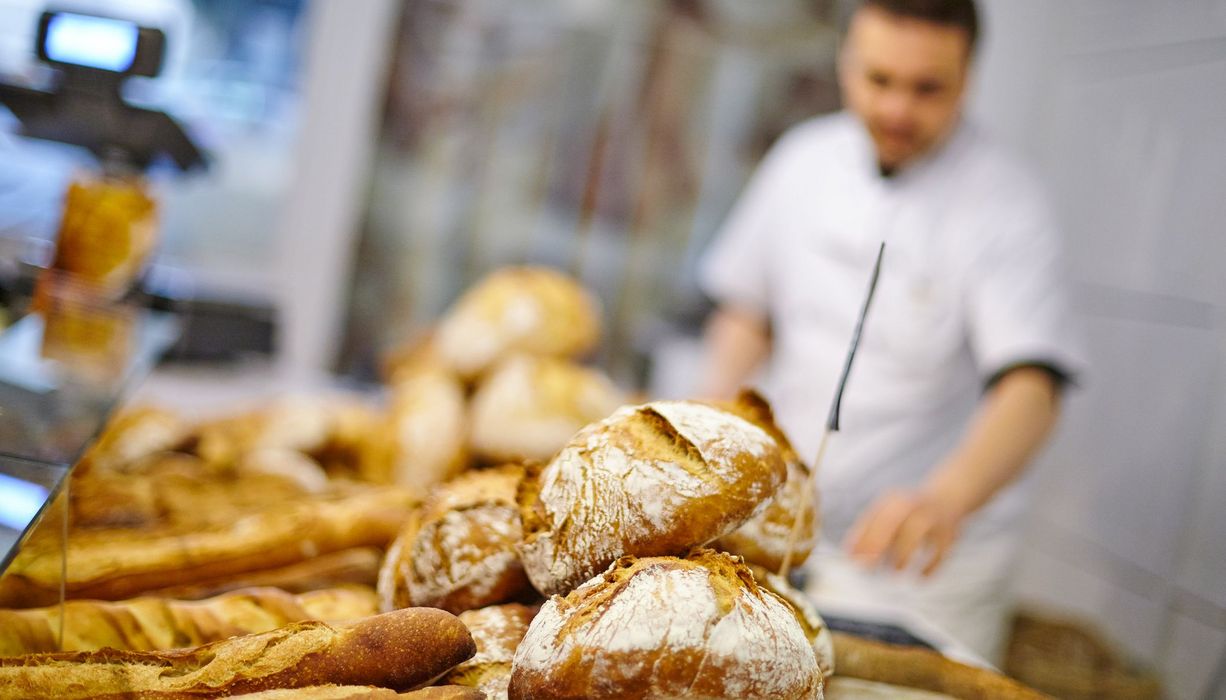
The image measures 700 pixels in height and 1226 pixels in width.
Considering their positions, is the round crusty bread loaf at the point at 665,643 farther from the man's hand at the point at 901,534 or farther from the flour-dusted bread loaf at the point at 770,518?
the man's hand at the point at 901,534

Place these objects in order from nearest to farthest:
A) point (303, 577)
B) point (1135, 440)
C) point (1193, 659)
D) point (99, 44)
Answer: point (303, 577) → point (99, 44) → point (1193, 659) → point (1135, 440)

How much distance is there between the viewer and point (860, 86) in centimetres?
220

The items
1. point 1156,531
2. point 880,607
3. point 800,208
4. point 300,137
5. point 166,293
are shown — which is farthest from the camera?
point 300,137

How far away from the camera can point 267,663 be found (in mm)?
722

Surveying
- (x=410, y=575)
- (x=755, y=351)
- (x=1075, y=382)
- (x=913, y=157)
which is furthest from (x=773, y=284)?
(x=410, y=575)

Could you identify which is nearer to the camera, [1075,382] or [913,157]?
[1075,382]

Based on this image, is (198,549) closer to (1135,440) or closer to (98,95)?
(98,95)

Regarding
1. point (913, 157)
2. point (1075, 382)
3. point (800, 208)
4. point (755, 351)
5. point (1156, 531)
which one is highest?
point (913, 157)

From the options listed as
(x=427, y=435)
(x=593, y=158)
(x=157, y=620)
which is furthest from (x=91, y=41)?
(x=593, y=158)

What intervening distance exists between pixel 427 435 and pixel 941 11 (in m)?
1.33

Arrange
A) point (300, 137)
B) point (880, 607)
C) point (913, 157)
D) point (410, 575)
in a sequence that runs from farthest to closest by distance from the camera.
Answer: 1. point (300, 137)
2. point (913, 157)
3. point (880, 607)
4. point (410, 575)

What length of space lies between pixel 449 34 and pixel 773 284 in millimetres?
2056

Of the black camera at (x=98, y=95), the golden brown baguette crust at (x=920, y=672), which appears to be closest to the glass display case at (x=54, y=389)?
the black camera at (x=98, y=95)

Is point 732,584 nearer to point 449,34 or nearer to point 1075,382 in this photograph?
point 1075,382
